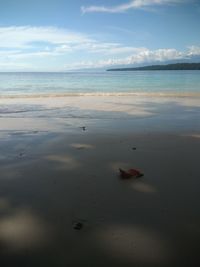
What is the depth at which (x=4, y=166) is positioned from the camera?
23.2 ft

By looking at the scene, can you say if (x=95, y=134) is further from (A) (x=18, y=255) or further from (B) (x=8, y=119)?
(A) (x=18, y=255)

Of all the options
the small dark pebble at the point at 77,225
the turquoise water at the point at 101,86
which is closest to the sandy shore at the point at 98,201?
the small dark pebble at the point at 77,225

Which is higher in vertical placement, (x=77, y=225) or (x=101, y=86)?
(x=77, y=225)

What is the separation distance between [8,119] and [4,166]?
746 centimetres

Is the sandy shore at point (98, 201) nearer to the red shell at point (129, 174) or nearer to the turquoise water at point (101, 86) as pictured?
the red shell at point (129, 174)

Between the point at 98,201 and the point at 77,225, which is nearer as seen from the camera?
the point at 77,225

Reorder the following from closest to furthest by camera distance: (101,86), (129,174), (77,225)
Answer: (77,225), (129,174), (101,86)

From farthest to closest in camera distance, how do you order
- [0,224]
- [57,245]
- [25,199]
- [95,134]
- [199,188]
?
[95,134], [199,188], [25,199], [0,224], [57,245]

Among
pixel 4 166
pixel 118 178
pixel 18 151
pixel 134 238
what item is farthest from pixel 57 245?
pixel 18 151

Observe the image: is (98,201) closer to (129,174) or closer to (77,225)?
(77,225)

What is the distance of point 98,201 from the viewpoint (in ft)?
17.4

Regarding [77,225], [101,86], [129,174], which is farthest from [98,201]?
[101,86]

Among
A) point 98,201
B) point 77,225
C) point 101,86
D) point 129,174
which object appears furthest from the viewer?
point 101,86

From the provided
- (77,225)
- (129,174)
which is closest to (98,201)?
(77,225)
